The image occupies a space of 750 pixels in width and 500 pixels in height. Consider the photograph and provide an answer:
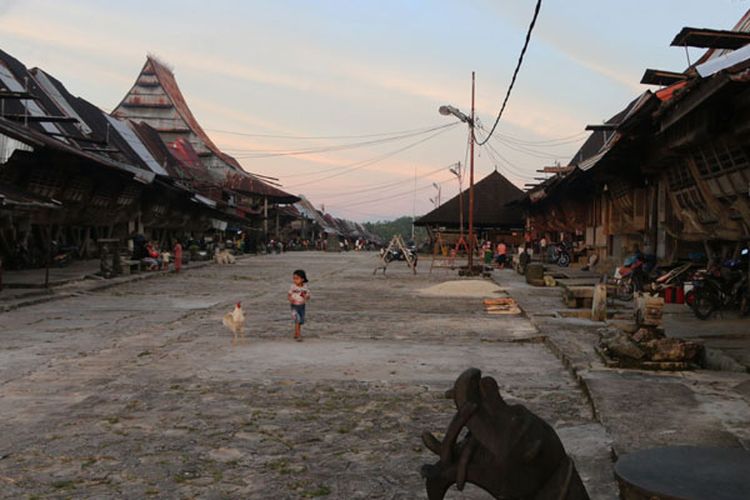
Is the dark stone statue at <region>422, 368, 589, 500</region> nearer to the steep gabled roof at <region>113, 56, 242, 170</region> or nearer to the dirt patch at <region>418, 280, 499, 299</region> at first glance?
the dirt patch at <region>418, 280, 499, 299</region>

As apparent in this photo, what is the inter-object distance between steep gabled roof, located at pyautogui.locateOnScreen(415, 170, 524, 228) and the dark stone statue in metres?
40.9

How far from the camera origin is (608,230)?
21.3 m

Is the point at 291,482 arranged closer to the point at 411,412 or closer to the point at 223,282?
the point at 411,412

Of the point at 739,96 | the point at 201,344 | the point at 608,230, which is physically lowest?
the point at 201,344

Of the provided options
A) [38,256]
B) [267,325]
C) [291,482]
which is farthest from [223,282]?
[291,482]

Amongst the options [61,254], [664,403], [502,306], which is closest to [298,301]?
[664,403]

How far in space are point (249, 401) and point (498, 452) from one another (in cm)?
451

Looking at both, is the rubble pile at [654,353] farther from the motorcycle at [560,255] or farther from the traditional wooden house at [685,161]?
the motorcycle at [560,255]

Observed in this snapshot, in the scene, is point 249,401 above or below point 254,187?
below

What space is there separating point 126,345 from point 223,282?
42.3 feet

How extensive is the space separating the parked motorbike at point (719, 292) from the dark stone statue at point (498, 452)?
9762 mm

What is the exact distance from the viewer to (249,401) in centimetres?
625

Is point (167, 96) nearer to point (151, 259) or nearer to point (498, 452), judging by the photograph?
point (151, 259)

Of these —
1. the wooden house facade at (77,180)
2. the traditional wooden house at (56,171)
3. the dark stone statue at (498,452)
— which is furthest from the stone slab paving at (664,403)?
the traditional wooden house at (56,171)
